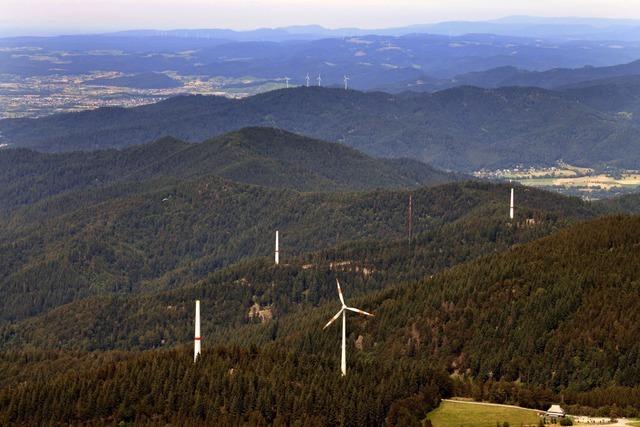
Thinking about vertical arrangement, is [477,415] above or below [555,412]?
below

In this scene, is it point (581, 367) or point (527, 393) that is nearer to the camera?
point (527, 393)

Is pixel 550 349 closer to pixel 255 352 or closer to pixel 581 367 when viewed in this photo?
pixel 581 367

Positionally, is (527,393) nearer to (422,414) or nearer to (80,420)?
(422,414)

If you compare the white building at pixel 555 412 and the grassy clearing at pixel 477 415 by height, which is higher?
the white building at pixel 555 412

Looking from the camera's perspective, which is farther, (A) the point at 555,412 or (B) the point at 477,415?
(B) the point at 477,415

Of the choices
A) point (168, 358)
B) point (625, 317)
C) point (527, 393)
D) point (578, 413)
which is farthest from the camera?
point (625, 317)

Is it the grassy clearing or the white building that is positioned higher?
the white building

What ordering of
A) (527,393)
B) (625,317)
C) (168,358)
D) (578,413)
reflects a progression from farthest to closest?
1. (625,317)
2. (168,358)
3. (527,393)
4. (578,413)

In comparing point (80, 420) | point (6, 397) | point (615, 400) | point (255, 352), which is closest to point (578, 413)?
point (615, 400)
